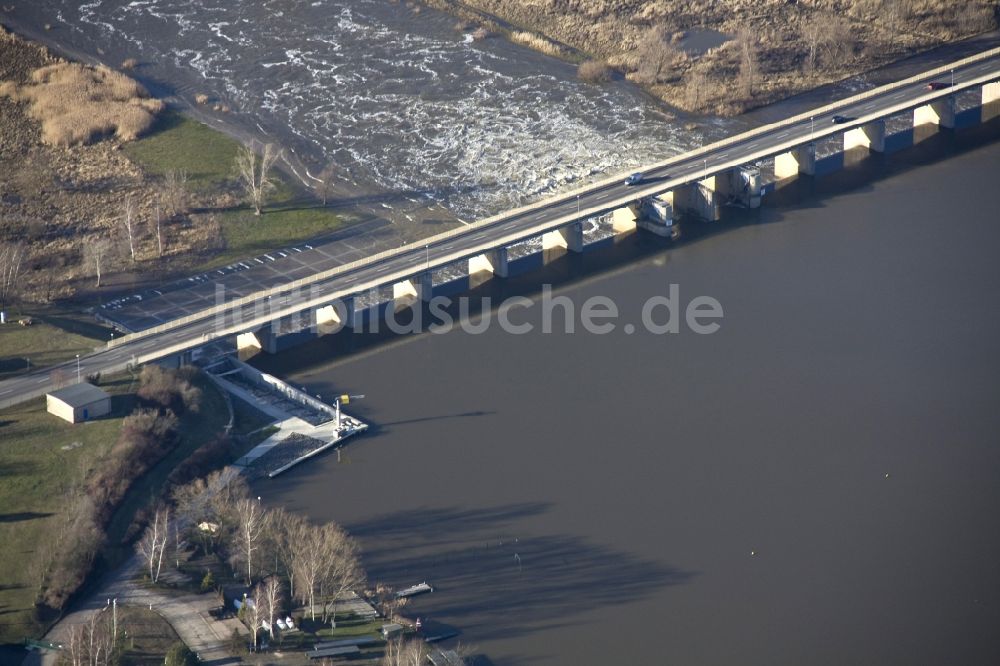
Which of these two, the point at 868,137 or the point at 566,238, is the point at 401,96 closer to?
the point at 566,238

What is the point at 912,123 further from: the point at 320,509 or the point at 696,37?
the point at 320,509

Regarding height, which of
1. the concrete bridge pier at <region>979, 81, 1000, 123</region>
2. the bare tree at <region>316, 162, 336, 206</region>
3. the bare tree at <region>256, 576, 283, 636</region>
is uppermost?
the concrete bridge pier at <region>979, 81, 1000, 123</region>

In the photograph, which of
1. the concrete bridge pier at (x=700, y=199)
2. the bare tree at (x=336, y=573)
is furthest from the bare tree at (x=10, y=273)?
the concrete bridge pier at (x=700, y=199)

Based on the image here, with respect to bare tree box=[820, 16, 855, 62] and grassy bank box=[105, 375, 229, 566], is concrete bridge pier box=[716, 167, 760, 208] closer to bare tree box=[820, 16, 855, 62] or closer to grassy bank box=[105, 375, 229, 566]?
bare tree box=[820, 16, 855, 62]

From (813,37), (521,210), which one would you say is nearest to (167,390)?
(521,210)

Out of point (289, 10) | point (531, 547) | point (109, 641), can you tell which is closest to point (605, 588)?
point (531, 547)

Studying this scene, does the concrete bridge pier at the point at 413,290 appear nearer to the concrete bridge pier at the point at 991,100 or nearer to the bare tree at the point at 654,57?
the bare tree at the point at 654,57

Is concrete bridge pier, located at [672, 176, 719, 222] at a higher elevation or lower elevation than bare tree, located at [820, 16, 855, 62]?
lower

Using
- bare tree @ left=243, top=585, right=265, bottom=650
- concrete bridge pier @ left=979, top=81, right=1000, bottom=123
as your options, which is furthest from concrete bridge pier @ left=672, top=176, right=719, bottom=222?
bare tree @ left=243, top=585, right=265, bottom=650
